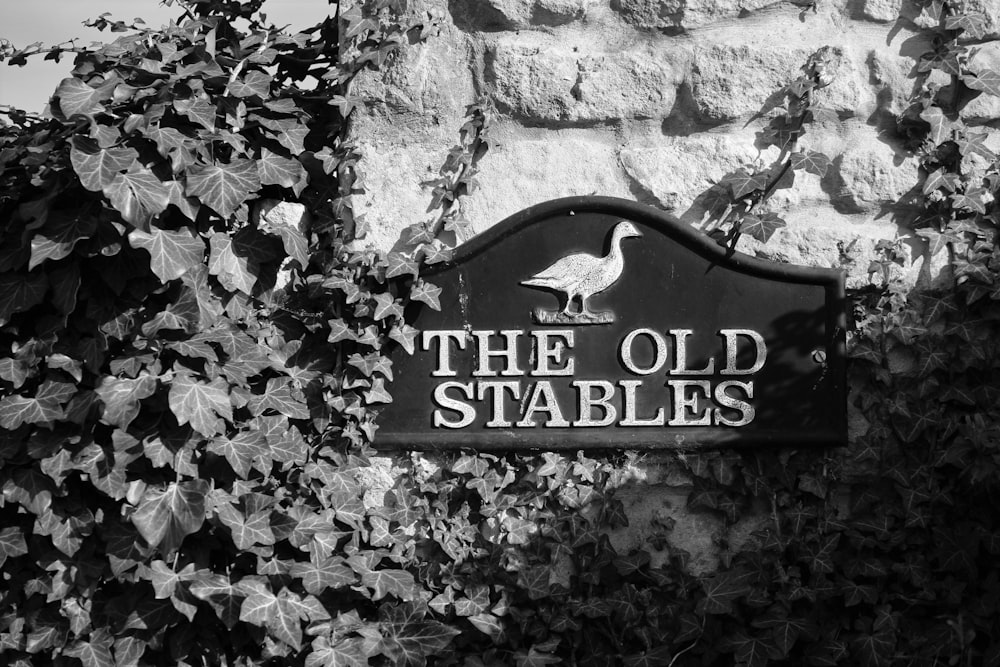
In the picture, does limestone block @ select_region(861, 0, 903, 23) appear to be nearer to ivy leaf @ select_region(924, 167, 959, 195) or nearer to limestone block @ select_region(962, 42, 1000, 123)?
limestone block @ select_region(962, 42, 1000, 123)

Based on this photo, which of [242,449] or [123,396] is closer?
[123,396]

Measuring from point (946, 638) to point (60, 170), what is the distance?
2721 millimetres

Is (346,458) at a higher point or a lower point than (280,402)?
lower

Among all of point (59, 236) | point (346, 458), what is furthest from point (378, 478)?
point (59, 236)

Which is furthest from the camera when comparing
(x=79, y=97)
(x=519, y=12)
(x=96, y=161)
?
(x=519, y=12)

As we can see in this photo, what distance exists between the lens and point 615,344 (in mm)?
2715

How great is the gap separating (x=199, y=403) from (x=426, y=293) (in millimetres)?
688

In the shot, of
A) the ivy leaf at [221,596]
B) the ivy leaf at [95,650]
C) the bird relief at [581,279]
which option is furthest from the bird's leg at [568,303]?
the ivy leaf at [95,650]

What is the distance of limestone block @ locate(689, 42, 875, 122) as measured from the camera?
2727 millimetres

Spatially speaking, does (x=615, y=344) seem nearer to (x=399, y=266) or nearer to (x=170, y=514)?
(x=399, y=266)

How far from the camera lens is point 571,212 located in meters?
2.72

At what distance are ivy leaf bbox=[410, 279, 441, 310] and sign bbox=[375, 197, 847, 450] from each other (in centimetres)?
4

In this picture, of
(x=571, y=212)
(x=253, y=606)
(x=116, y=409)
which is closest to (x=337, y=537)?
(x=253, y=606)

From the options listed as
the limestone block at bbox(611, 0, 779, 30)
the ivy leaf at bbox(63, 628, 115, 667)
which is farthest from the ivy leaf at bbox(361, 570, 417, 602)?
the limestone block at bbox(611, 0, 779, 30)
